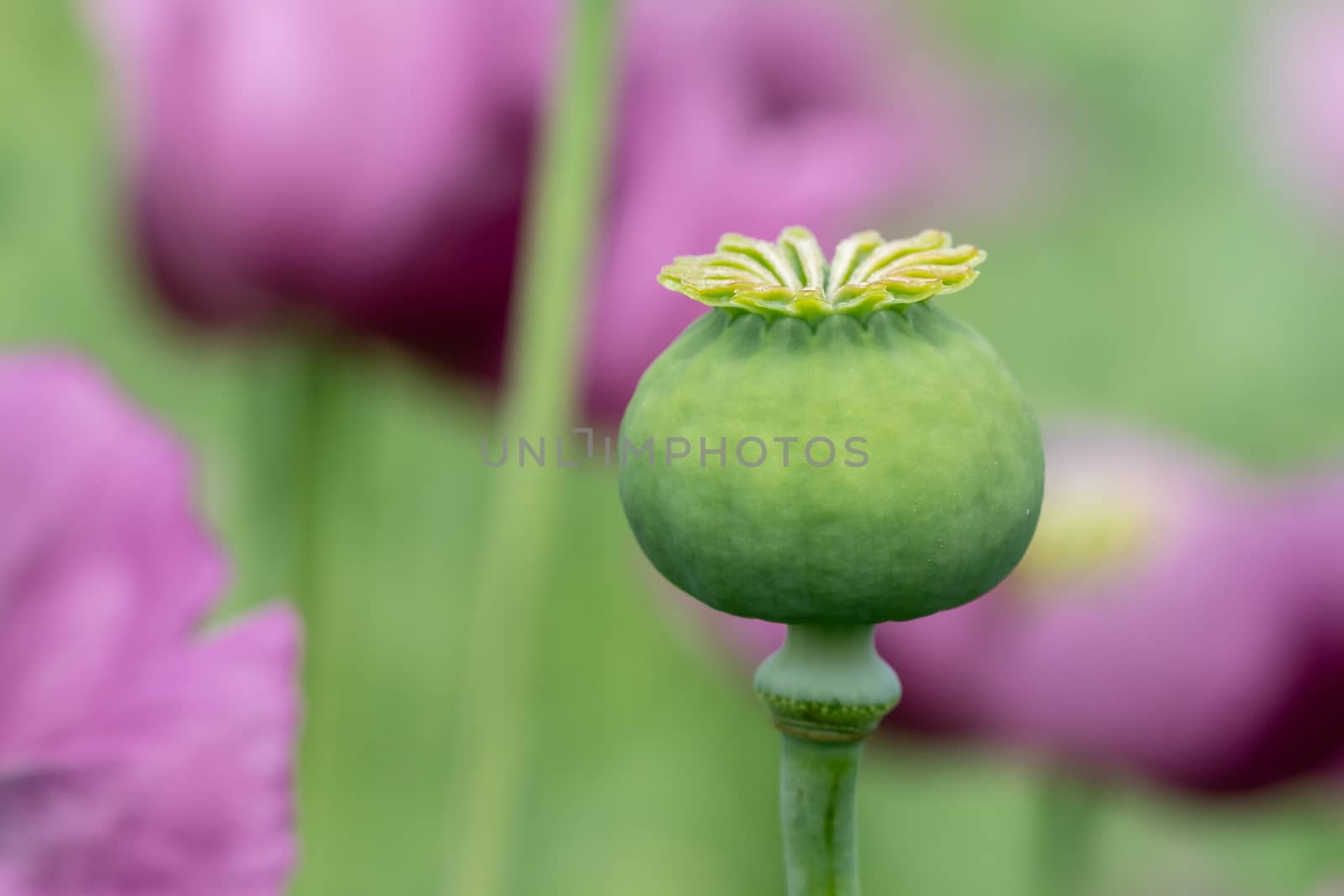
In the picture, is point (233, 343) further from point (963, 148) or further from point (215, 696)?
point (963, 148)

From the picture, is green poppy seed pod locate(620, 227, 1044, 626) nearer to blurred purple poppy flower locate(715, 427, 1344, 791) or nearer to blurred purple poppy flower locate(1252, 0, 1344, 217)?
blurred purple poppy flower locate(715, 427, 1344, 791)

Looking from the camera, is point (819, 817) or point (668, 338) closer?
point (819, 817)

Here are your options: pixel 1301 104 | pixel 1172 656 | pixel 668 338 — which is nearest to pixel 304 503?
pixel 668 338

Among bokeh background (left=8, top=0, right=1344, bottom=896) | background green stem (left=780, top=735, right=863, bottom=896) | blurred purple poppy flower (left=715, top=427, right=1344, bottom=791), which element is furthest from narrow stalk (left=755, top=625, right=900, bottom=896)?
blurred purple poppy flower (left=715, top=427, right=1344, bottom=791)

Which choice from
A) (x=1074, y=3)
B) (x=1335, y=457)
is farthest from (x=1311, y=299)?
(x=1335, y=457)

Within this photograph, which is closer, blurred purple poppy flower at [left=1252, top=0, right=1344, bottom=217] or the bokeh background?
the bokeh background

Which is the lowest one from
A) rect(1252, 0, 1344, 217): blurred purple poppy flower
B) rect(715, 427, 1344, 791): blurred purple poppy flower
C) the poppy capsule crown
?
rect(715, 427, 1344, 791): blurred purple poppy flower

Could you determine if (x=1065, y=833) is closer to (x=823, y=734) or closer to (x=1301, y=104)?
(x=823, y=734)
